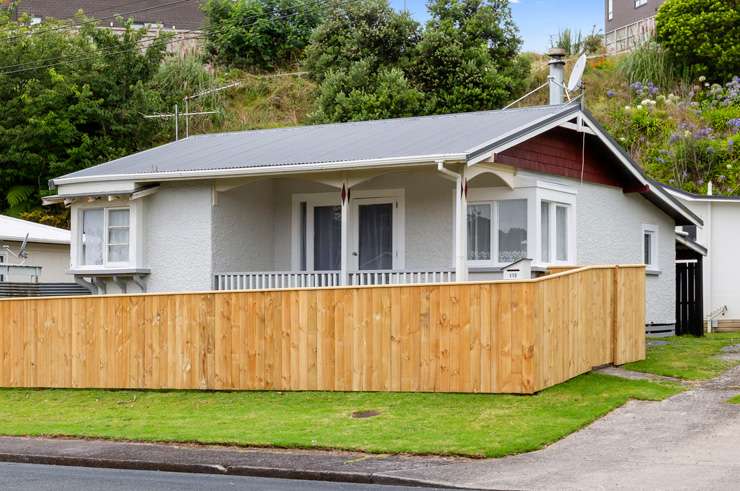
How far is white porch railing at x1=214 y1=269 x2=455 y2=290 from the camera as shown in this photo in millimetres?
20292

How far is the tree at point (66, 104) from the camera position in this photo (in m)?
37.5

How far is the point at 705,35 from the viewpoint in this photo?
3959 centimetres

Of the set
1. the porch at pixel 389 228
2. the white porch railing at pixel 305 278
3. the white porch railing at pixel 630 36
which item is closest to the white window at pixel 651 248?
the porch at pixel 389 228

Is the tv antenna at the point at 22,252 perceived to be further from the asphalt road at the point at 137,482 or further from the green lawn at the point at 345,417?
the asphalt road at the point at 137,482

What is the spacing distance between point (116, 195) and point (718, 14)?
2502cm

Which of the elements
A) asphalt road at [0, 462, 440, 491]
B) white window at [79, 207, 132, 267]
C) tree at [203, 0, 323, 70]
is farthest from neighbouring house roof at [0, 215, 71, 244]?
tree at [203, 0, 323, 70]

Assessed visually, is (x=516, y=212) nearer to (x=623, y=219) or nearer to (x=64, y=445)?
(x=623, y=219)

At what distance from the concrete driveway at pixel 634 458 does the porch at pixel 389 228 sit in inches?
217

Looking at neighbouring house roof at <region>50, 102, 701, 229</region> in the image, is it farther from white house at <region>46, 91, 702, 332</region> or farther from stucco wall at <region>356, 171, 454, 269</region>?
stucco wall at <region>356, 171, 454, 269</region>

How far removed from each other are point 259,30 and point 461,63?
45.3 ft

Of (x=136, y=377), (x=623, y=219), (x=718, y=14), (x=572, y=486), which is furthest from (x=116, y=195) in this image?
(x=718, y=14)

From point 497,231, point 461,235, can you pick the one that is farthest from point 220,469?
point 497,231

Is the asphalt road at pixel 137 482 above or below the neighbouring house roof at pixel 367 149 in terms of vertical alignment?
below

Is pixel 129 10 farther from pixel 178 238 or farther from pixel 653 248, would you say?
pixel 653 248
